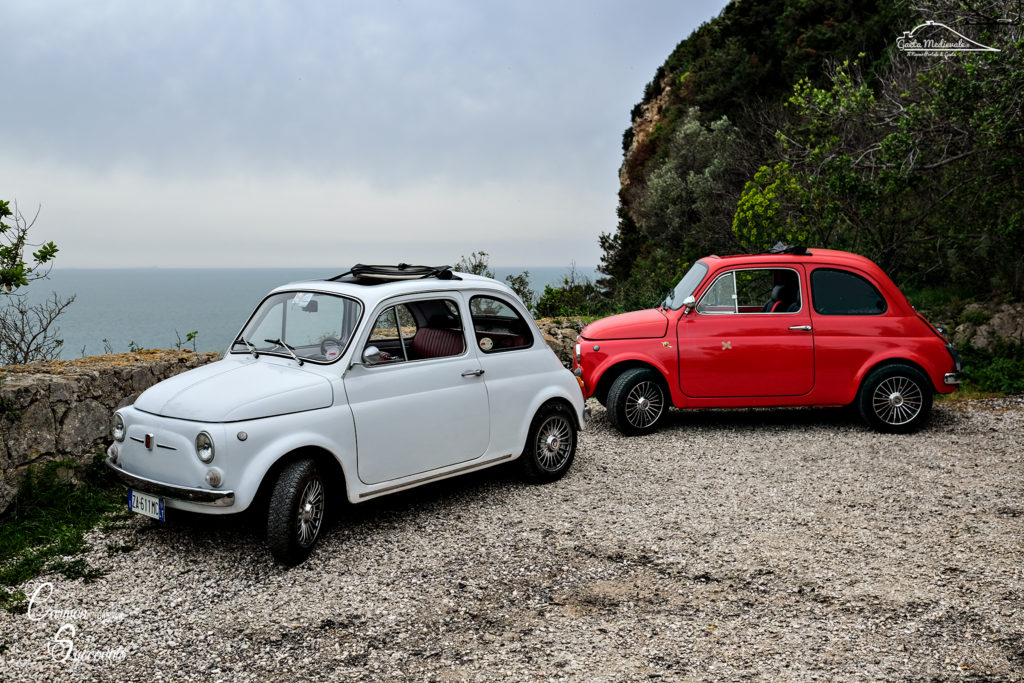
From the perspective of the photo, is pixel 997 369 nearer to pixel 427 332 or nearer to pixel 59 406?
pixel 427 332

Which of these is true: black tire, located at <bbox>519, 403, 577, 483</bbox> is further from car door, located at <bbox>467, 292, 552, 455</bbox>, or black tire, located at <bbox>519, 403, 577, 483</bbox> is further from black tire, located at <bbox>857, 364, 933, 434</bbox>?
black tire, located at <bbox>857, 364, 933, 434</bbox>

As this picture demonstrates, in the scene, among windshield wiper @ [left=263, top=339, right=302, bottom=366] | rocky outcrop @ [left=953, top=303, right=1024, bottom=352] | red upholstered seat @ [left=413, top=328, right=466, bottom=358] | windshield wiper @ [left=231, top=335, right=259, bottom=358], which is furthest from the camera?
rocky outcrop @ [left=953, top=303, right=1024, bottom=352]

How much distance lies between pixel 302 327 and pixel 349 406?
3.00 feet

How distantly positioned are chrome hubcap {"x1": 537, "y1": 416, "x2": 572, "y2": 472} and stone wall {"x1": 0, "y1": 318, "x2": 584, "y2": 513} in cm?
362

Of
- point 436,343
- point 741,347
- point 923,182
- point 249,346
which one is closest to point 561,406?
point 436,343

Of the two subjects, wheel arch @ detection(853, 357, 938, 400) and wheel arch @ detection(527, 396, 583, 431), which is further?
wheel arch @ detection(853, 357, 938, 400)

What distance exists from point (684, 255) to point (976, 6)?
14398mm

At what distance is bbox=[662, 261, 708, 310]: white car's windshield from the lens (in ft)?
29.8

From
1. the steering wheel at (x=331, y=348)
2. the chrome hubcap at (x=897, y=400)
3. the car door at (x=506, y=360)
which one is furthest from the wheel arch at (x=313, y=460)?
the chrome hubcap at (x=897, y=400)

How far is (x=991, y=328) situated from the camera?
12.2 meters

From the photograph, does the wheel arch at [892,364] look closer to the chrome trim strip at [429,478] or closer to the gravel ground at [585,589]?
the gravel ground at [585,589]

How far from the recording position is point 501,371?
6789 mm

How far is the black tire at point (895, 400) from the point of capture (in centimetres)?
891

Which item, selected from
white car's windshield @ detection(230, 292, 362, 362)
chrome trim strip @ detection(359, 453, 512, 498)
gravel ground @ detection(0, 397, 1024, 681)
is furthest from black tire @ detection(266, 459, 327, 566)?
white car's windshield @ detection(230, 292, 362, 362)
